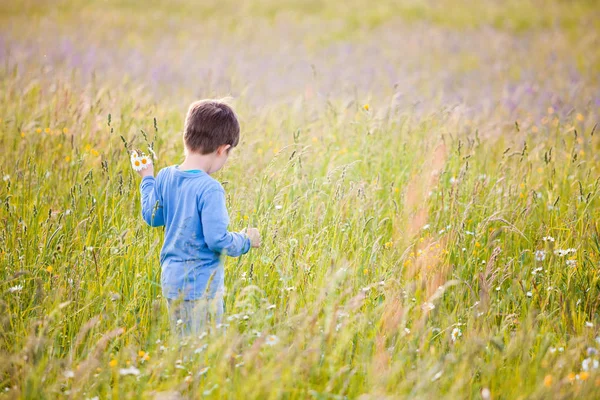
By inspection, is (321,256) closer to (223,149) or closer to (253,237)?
(253,237)

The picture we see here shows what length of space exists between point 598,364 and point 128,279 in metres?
2.37

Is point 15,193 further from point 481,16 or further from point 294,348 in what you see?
point 481,16

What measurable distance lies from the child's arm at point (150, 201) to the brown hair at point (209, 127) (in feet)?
1.03

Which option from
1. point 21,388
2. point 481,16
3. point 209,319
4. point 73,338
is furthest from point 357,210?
point 481,16

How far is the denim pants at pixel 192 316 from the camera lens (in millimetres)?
2378

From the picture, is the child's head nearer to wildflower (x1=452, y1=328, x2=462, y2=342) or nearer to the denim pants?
the denim pants

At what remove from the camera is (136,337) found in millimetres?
2531

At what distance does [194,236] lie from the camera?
2.55 m

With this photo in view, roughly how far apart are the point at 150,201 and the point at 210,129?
494mm

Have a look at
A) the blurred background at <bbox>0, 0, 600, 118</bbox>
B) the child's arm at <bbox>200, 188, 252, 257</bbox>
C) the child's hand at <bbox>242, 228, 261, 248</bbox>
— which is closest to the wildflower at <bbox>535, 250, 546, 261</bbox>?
the child's hand at <bbox>242, 228, 261, 248</bbox>

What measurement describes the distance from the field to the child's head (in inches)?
25.0

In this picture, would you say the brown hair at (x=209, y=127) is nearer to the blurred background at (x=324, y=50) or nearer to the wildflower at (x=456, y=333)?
the wildflower at (x=456, y=333)

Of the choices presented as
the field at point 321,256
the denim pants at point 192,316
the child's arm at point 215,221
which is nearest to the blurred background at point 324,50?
the field at point 321,256

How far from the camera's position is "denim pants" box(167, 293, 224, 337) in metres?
2.38
